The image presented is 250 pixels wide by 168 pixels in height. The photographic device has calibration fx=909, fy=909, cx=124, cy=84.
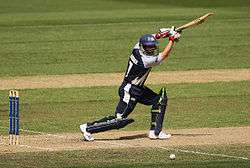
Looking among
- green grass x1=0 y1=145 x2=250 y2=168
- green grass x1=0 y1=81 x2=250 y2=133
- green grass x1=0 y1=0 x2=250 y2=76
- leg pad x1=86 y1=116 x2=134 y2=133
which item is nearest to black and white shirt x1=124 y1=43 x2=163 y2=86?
leg pad x1=86 y1=116 x2=134 y2=133

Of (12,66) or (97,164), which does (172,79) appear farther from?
(97,164)

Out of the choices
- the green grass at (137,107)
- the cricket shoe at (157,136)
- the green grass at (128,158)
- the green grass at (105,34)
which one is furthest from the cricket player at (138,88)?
the green grass at (105,34)

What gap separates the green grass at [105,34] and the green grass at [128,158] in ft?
38.2

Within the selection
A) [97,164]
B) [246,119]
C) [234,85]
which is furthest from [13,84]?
[97,164]

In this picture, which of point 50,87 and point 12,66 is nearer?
point 50,87

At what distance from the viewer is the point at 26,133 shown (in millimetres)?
18969

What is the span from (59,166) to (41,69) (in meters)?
13.5

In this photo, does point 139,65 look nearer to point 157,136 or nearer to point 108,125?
point 108,125

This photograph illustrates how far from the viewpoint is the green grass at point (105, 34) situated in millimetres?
29938

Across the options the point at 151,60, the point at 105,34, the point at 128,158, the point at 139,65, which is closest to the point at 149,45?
the point at 151,60

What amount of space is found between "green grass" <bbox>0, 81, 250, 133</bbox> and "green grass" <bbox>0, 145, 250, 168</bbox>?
266cm

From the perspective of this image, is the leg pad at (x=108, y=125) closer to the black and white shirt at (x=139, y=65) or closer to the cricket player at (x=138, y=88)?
the cricket player at (x=138, y=88)

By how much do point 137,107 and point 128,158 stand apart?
6.78m

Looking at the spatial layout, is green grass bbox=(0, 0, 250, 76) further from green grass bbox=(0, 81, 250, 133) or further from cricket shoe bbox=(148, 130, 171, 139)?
cricket shoe bbox=(148, 130, 171, 139)
